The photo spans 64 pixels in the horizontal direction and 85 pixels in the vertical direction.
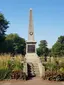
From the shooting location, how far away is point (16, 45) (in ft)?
294

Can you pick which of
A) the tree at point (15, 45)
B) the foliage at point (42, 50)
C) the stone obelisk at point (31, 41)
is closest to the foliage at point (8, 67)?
the stone obelisk at point (31, 41)

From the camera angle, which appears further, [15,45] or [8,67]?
[15,45]

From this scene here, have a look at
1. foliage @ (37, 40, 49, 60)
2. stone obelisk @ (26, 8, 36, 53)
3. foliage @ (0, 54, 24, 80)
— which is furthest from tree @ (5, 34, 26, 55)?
foliage @ (0, 54, 24, 80)

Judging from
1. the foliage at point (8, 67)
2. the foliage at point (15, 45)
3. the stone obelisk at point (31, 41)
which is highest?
the foliage at point (15, 45)

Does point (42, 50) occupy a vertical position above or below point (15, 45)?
below

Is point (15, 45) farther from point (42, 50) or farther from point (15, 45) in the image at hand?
point (42, 50)

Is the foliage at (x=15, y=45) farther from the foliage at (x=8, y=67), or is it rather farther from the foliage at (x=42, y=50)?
the foliage at (x=8, y=67)

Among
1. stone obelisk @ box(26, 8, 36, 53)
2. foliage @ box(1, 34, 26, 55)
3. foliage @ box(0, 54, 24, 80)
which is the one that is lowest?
foliage @ box(0, 54, 24, 80)

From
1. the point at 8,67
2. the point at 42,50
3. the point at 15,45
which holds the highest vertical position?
the point at 15,45

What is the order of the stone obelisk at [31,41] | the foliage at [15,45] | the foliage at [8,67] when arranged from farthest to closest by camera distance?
1. the foliage at [15,45]
2. the stone obelisk at [31,41]
3. the foliage at [8,67]

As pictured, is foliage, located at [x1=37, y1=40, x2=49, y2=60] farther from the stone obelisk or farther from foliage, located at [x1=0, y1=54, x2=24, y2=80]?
foliage, located at [x1=0, y1=54, x2=24, y2=80]

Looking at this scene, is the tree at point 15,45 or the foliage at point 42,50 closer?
the foliage at point 42,50

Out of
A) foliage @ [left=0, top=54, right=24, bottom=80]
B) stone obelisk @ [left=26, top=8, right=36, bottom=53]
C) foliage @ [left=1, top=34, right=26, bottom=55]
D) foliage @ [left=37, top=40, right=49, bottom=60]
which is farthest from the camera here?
foliage @ [left=1, top=34, right=26, bottom=55]

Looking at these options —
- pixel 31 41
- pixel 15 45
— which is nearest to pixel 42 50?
pixel 15 45
